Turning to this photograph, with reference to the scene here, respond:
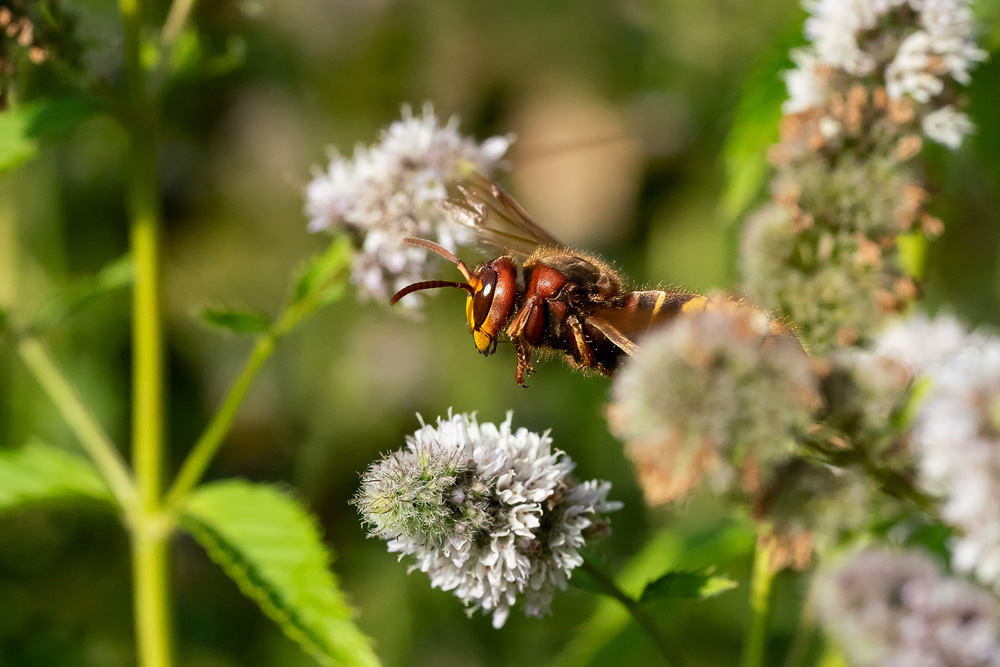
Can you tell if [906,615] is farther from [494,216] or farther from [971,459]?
[494,216]

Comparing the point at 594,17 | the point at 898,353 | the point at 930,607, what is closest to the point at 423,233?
the point at 898,353

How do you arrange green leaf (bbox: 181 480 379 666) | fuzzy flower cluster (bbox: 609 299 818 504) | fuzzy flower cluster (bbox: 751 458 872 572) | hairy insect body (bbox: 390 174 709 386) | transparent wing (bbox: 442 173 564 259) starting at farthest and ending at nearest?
transparent wing (bbox: 442 173 564 259), hairy insect body (bbox: 390 174 709 386), green leaf (bbox: 181 480 379 666), fuzzy flower cluster (bbox: 751 458 872 572), fuzzy flower cluster (bbox: 609 299 818 504)

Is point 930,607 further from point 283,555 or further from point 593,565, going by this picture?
point 283,555

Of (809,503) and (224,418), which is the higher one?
(224,418)

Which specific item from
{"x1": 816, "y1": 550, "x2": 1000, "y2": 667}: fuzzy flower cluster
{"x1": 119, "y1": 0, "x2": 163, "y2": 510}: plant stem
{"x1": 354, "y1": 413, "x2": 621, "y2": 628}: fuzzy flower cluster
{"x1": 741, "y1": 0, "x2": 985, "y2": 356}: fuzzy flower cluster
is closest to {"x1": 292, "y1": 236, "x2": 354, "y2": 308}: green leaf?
{"x1": 119, "y1": 0, "x2": 163, "y2": 510}: plant stem

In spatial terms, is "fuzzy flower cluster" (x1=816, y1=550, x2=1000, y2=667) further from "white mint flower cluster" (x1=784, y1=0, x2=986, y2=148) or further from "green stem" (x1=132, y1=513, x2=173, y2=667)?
"green stem" (x1=132, y1=513, x2=173, y2=667)

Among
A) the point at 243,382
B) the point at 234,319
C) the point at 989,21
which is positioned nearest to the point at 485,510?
the point at 234,319
